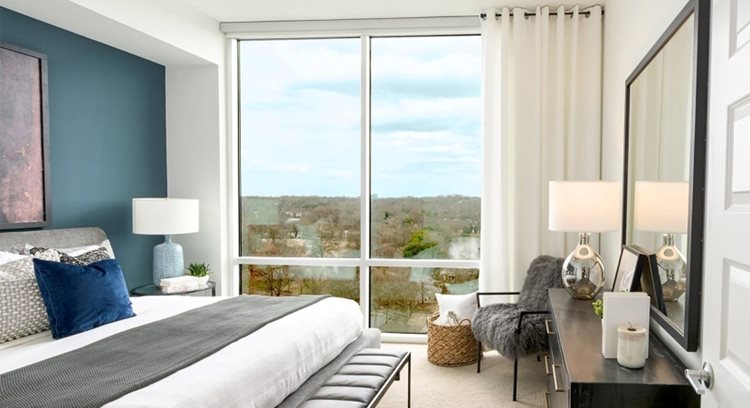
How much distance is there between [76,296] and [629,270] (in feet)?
8.68

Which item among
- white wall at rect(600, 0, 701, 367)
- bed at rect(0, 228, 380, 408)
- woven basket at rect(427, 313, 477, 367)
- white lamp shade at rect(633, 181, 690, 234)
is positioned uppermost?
white wall at rect(600, 0, 701, 367)

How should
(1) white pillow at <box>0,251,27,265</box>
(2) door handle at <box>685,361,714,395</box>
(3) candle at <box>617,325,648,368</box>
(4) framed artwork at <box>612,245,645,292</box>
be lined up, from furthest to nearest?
(1) white pillow at <box>0,251,27,265</box> < (4) framed artwork at <box>612,245,645,292</box> < (3) candle at <box>617,325,648,368</box> < (2) door handle at <box>685,361,714,395</box>

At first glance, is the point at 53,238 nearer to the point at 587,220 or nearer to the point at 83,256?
the point at 83,256

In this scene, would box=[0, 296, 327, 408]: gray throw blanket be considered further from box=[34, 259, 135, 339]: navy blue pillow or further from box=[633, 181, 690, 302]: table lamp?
box=[633, 181, 690, 302]: table lamp

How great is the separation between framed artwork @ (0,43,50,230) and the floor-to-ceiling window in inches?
69.1

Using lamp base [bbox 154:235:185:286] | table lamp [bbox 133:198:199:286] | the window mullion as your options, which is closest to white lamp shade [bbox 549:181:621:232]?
the window mullion

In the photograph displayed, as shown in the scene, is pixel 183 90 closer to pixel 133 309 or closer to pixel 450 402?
pixel 133 309

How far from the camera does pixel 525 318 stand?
12.2ft

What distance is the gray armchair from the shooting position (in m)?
3.55

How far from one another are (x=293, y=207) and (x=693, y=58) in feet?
12.4

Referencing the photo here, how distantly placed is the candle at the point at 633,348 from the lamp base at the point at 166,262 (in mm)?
3448

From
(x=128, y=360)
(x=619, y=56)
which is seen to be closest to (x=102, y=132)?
(x=128, y=360)

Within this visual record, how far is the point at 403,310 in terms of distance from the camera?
498 cm

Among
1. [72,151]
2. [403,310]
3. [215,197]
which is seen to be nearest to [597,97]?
[403,310]
